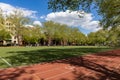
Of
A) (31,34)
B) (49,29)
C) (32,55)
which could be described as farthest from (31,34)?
(32,55)

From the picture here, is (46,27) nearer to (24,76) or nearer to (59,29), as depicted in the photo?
(59,29)

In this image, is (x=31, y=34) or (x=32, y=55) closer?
(x=32, y=55)

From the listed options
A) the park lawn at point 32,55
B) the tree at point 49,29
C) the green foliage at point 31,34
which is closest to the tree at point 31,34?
the green foliage at point 31,34

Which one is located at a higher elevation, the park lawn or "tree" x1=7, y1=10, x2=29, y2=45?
"tree" x1=7, y1=10, x2=29, y2=45

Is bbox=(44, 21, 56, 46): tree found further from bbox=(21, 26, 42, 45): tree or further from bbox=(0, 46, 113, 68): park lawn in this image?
bbox=(0, 46, 113, 68): park lawn

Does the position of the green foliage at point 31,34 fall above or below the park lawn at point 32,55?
above

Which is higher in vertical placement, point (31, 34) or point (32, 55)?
point (31, 34)

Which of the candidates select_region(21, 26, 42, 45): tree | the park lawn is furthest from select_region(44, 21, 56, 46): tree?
the park lawn

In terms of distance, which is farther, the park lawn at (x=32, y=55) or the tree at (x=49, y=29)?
the tree at (x=49, y=29)

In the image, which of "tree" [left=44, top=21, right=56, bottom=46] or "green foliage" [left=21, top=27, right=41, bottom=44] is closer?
"green foliage" [left=21, top=27, right=41, bottom=44]

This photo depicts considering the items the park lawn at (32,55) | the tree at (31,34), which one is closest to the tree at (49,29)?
the tree at (31,34)

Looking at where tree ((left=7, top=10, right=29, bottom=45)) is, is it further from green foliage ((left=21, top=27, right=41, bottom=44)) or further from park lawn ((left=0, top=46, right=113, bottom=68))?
park lawn ((left=0, top=46, right=113, bottom=68))

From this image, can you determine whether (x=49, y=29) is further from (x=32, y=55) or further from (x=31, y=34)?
(x=32, y=55)

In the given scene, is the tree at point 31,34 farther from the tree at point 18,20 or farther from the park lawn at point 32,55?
the park lawn at point 32,55
